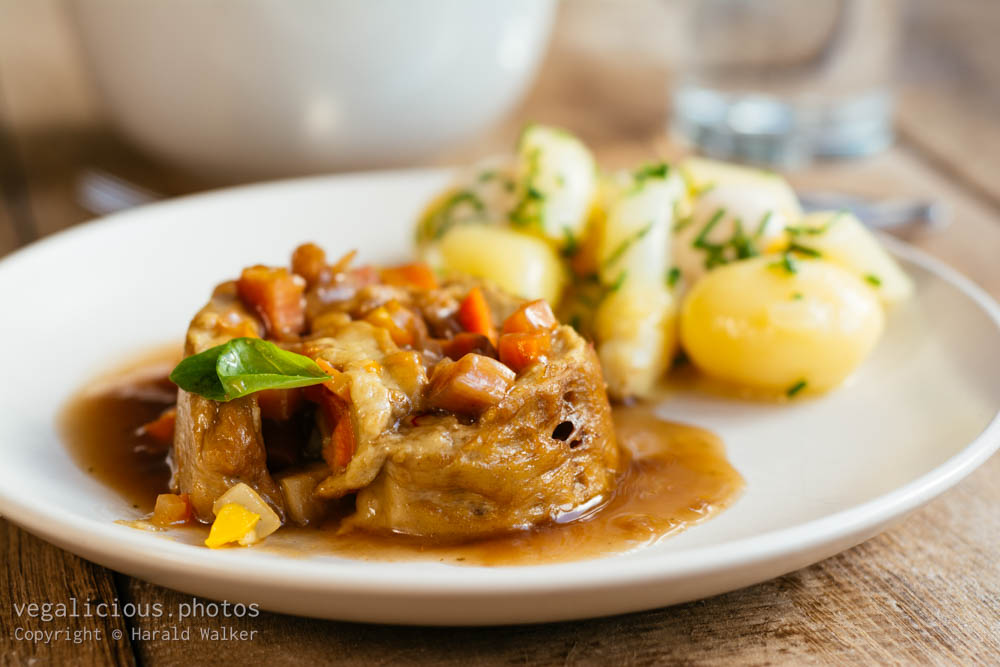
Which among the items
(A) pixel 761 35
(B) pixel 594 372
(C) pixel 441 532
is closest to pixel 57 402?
(C) pixel 441 532

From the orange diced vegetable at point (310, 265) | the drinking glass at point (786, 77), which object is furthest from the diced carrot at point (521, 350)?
the drinking glass at point (786, 77)

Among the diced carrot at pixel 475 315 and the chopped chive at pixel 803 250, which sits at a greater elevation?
the diced carrot at pixel 475 315

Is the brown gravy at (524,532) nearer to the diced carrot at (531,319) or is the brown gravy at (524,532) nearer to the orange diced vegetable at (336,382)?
the orange diced vegetable at (336,382)

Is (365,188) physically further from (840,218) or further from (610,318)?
(840,218)

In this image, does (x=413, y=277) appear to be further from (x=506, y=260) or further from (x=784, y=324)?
(x=784, y=324)

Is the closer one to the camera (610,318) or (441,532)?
(441,532)

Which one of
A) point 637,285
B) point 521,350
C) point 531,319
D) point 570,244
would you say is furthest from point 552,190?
point 521,350
